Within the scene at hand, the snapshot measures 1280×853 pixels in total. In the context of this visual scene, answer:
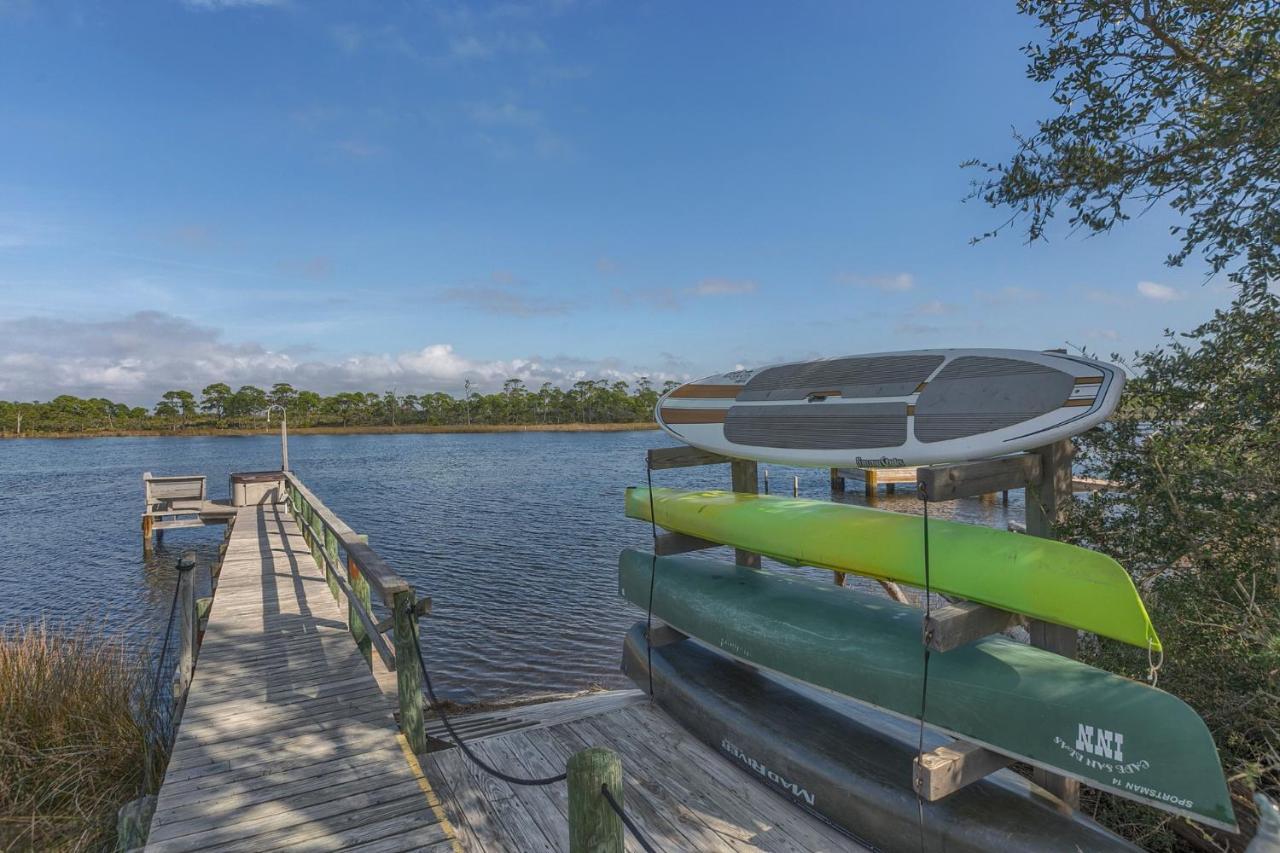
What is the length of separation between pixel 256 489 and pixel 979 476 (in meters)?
17.7

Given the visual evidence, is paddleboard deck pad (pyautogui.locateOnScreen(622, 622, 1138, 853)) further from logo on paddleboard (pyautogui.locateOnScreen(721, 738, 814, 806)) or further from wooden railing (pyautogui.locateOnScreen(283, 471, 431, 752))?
wooden railing (pyautogui.locateOnScreen(283, 471, 431, 752))

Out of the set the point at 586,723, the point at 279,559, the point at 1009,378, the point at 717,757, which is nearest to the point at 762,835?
the point at 717,757

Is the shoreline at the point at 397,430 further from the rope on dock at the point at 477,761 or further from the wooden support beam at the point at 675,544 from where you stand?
the rope on dock at the point at 477,761

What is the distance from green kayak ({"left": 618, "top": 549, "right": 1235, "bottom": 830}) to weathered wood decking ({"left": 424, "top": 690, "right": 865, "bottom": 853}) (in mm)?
714

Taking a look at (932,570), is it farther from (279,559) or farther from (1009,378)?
(279,559)

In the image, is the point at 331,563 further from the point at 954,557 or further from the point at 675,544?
the point at 954,557

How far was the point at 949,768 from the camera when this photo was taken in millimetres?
2910

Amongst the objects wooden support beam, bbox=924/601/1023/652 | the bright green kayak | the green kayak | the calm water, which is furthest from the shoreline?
wooden support beam, bbox=924/601/1023/652

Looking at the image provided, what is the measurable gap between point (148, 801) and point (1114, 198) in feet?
24.4

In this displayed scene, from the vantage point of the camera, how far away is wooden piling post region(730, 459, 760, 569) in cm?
531

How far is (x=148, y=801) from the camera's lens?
371cm

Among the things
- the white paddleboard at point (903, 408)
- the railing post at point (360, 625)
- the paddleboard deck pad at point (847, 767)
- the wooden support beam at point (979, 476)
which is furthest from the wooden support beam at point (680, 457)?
the railing post at point (360, 625)

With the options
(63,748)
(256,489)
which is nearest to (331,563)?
(63,748)

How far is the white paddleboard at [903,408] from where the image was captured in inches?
132
